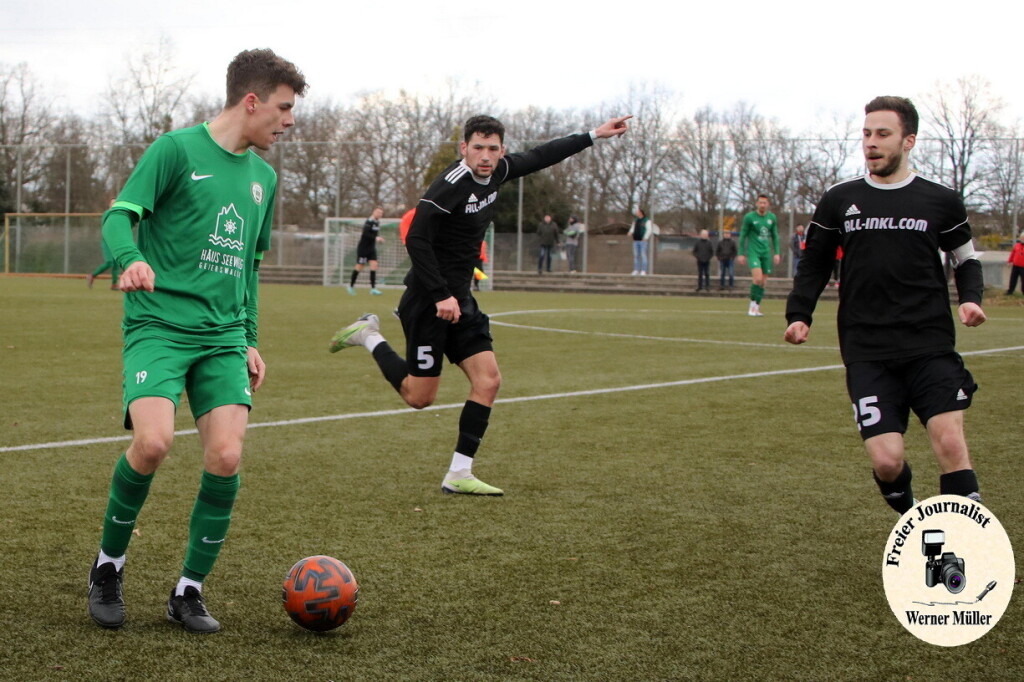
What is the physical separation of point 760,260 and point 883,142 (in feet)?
58.8

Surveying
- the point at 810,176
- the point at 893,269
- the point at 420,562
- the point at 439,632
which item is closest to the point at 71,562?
the point at 420,562

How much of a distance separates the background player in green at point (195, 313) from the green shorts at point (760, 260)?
18805 millimetres

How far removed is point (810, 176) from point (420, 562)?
37.3 m

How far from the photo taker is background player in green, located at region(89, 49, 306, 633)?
3.90 m

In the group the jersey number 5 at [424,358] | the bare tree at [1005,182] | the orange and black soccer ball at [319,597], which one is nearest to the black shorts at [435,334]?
the jersey number 5 at [424,358]

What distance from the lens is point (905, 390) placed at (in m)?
4.80

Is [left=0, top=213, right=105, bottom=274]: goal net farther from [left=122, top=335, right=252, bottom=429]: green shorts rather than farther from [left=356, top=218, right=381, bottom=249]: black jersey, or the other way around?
[left=122, top=335, right=252, bottom=429]: green shorts

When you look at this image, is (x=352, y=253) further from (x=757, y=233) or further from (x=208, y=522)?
(x=208, y=522)

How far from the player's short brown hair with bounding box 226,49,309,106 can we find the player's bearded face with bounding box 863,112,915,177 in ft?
7.92

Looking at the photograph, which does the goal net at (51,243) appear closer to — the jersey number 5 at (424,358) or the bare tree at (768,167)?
the bare tree at (768,167)

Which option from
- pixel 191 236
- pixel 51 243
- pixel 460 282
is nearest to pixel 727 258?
pixel 51 243

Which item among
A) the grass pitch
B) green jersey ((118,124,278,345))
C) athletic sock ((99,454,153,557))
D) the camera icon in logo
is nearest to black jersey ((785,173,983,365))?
the grass pitch

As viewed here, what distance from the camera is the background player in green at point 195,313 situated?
390 centimetres

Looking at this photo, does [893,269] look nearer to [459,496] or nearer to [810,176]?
[459,496]
